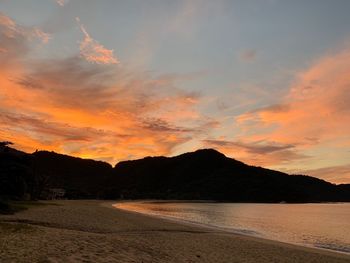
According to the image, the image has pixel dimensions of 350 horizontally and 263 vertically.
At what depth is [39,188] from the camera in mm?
83125

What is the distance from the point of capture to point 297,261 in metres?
21.4

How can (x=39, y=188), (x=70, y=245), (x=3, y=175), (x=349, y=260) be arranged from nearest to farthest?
(x=70, y=245) < (x=349, y=260) < (x=3, y=175) < (x=39, y=188)

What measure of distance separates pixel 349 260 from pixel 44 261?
19731 mm

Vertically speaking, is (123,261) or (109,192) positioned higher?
(109,192)

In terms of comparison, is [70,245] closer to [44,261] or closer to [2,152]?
[44,261]

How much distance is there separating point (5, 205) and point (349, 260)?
88.0ft

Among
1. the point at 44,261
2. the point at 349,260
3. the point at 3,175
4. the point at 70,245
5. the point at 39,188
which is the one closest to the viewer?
the point at 44,261

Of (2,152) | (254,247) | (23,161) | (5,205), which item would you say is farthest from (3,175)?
(254,247)

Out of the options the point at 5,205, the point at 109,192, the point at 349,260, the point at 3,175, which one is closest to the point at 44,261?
the point at 349,260

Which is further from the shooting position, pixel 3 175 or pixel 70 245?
pixel 3 175

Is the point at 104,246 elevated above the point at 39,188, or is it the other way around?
the point at 39,188

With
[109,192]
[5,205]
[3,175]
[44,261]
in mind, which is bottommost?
[44,261]

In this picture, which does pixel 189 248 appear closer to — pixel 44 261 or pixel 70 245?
pixel 70 245

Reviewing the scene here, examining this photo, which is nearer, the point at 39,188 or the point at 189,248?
the point at 189,248
